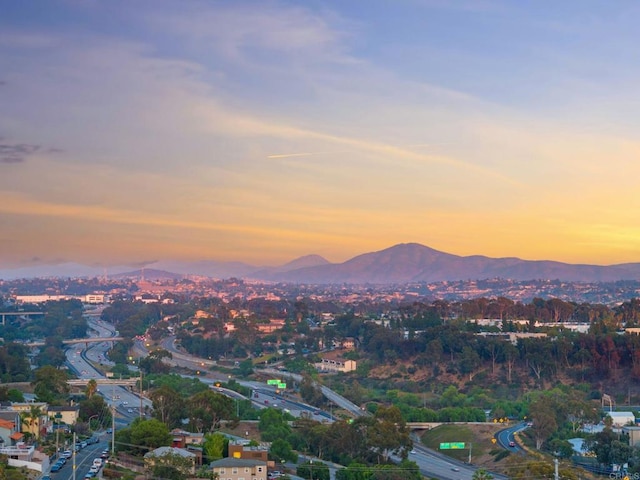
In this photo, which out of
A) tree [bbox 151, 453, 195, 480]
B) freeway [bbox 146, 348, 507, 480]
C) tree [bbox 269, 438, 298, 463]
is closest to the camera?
tree [bbox 151, 453, 195, 480]

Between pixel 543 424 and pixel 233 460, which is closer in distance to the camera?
pixel 233 460

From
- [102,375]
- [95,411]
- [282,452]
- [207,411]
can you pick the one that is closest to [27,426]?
[95,411]

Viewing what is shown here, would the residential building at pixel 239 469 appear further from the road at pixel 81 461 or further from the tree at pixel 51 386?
the tree at pixel 51 386

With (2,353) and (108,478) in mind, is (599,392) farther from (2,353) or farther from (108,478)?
(2,353)

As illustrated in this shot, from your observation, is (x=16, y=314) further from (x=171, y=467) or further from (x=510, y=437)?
(x=171, y=467)

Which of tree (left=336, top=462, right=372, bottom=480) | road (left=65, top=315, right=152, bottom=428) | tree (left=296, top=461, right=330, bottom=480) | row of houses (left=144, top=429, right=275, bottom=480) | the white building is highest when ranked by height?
the white building

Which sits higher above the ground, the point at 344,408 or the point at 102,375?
the point at 344,408

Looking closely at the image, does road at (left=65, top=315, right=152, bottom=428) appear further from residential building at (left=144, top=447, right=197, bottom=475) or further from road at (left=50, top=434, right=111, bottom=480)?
residential building at (left=144, top=447, right=197, bottom=475)

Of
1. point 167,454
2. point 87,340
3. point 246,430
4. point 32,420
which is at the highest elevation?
point 167,454

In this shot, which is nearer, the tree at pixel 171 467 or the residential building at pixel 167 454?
the tree at pixel 171 467

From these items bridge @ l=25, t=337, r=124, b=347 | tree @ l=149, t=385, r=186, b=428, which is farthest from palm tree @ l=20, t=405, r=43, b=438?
bridge @ l=25, t=337, r=124, b=347

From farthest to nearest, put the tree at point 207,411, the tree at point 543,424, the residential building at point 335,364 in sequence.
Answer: the residential building at point 335,364 → the tree at point 207,411 → the tree at point 543,424

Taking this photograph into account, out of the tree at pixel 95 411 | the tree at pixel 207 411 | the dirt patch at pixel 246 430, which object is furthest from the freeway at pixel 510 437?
the tree at pixel 95 411
